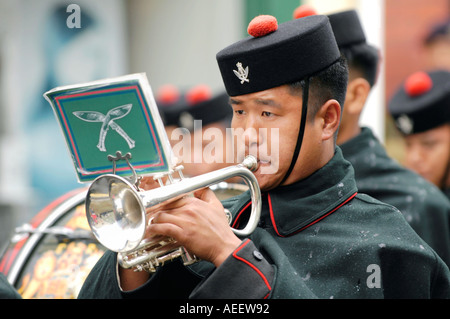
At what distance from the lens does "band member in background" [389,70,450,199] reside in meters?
4.98

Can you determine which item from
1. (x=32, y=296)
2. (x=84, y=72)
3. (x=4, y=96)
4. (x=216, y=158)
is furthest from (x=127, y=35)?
(x=32, y=296)

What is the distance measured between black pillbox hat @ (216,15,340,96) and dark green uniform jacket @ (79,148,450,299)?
362 millimetres

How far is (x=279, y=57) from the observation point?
2.52 m

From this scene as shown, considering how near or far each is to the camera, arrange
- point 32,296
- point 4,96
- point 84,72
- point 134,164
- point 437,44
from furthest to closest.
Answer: point 4,96, point 84,72, point 437,44, point 32,296, point 134,164

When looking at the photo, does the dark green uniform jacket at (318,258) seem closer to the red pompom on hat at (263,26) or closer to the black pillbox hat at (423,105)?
the red pompom on hat at (263,26)

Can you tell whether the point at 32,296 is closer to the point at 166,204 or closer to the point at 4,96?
the point at 166,204

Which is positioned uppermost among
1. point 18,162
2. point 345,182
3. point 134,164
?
point 134,164

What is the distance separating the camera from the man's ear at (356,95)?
165 inches

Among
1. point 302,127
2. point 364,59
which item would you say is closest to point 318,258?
point 302,127

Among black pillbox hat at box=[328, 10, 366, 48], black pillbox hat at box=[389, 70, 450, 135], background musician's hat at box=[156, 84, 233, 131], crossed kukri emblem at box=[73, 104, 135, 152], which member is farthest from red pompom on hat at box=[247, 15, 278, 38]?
background musician's hat at box=[156, 84, 233, 131]

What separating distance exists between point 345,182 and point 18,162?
6636mm

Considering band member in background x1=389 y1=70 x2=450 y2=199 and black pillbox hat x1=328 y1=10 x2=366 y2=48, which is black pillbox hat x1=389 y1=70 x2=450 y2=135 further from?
black pillbox hat x1=328 y1=10 x2=366 y2=48
